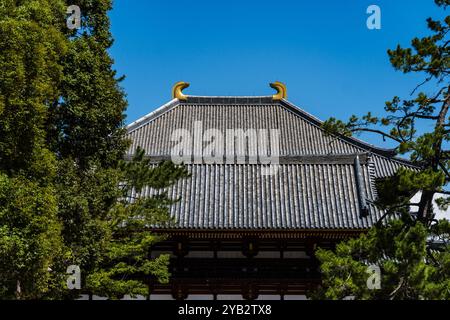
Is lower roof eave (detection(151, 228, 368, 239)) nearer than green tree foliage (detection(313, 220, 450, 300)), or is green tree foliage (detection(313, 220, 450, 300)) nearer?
green tree foliage (detection(313, 220, 450, 300))

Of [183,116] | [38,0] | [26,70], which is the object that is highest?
[183,116]

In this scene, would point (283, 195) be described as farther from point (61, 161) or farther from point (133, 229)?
point (61, 161)

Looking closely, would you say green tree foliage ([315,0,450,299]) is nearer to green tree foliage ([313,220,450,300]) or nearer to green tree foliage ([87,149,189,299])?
green tree foliage ([313,220,450,300])

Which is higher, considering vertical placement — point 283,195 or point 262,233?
point 283,195

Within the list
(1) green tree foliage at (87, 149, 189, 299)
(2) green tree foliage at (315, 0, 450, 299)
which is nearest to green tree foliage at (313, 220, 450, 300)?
(2) green tree foliage at (315, 0, 450, 299)

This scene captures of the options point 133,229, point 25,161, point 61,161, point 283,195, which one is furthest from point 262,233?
point 25,161

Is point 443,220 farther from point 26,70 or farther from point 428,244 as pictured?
point 26,70

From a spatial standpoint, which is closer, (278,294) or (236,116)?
(278,294)

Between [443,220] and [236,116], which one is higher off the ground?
[236,116]

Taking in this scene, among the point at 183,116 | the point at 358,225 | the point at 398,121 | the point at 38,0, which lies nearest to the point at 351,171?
the point at 358,225

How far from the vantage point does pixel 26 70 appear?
11734mm

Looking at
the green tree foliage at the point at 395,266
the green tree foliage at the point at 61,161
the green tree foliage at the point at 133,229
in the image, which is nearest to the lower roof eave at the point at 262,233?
the green tree foliage at the point at 133,229

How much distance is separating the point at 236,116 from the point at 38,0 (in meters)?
20.8
